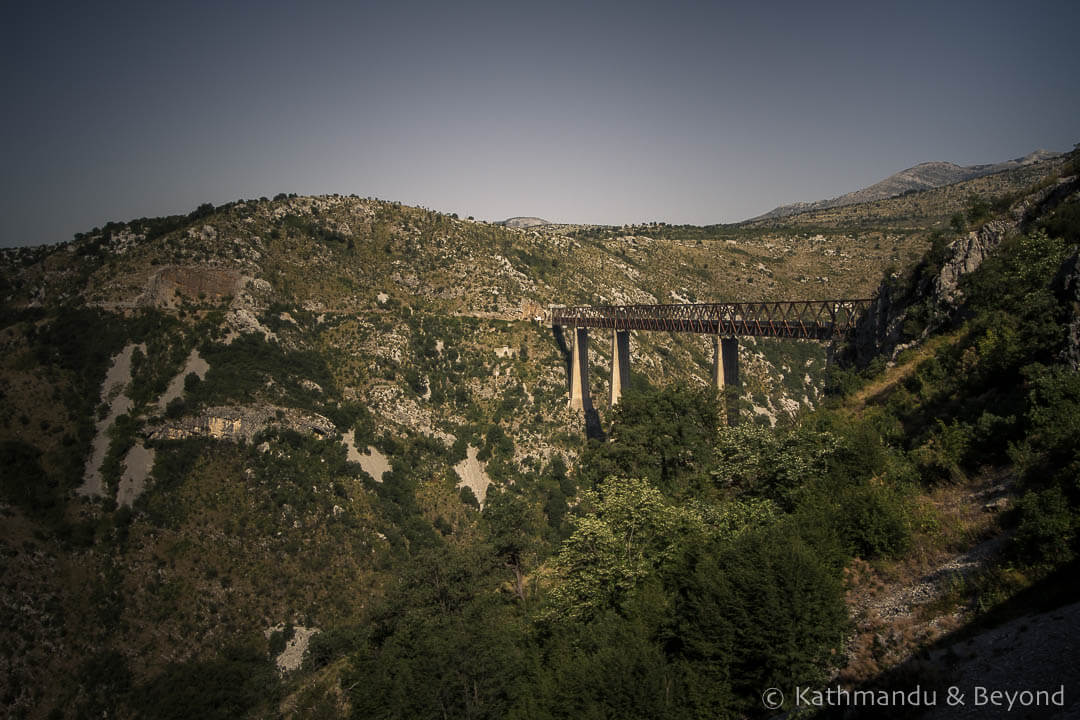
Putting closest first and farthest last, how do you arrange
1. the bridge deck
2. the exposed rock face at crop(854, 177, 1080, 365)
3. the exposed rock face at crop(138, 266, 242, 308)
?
1. the exposed rock face at crop(854, 177, 1080, 365)
2. the bridge deck
3. the exposed rock face at crop(138, 266, 242, 308)

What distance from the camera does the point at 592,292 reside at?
94.2 metres

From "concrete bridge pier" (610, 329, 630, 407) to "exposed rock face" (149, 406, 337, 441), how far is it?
31.6m

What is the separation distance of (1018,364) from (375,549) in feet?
Answer: 146

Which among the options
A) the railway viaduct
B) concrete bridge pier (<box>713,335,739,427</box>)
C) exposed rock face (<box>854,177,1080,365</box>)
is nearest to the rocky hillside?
exposed rock face (<box>854,177,1080,365</box>)

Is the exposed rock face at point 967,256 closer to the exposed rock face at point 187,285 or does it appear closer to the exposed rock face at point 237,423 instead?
the exposed rock face at point 237,423

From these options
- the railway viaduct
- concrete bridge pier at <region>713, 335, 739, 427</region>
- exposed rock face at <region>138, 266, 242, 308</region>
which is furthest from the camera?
exposed rock face at <region>138, 266, 242, 308</region>

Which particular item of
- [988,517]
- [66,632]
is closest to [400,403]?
[66,632]

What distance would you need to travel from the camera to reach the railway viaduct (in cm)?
3547

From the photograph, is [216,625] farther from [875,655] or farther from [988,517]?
[988,517]

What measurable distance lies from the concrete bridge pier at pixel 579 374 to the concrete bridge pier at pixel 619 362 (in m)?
6.30

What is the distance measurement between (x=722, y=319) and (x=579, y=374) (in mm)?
28227

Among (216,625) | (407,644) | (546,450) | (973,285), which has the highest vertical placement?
(973,285)

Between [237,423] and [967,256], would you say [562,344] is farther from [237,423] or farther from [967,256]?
[967,256]

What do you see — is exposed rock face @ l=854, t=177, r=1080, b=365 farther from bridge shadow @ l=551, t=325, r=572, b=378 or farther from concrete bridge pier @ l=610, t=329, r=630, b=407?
bridge shadow @ l=551, t=325, r=572, b=378
